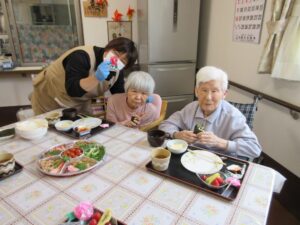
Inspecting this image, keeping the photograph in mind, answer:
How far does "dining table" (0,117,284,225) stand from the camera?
728mm

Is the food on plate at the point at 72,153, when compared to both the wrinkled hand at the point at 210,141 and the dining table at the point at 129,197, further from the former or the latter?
the wrinkled hand at the point at 210,141

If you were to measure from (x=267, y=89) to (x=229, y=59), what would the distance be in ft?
2.27

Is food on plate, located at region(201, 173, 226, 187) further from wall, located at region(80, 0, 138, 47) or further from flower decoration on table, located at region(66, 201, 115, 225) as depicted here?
wall, located at region(80, 0, 138, 47)

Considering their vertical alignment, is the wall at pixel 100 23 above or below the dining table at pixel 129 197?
above

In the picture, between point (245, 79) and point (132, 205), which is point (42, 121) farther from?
point (245, 79)

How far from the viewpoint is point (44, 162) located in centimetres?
100

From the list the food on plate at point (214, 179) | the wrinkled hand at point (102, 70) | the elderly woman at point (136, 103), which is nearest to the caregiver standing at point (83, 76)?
the wrinkled hand at point (102, 70)

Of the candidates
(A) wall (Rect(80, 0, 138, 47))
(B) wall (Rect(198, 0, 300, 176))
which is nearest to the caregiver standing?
(B) wall (Rect(198, 0, 300, 176))

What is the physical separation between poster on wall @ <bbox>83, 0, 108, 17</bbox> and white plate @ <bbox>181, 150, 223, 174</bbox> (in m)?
2.80

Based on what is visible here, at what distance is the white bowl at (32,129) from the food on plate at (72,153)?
0.27 meters

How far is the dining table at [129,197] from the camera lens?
0.73m

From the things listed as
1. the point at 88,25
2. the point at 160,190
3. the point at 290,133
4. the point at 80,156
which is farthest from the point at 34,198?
the point at 88,25

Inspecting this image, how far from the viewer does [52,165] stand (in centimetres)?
98

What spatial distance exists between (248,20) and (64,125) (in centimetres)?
194
